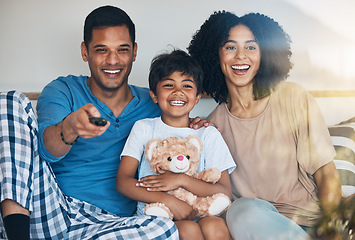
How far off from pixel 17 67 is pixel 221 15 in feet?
3.38

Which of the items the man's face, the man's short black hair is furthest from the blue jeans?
the man's short black hair

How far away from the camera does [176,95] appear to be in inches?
49.3

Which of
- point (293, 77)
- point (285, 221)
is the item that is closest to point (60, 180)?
point (285, 221)

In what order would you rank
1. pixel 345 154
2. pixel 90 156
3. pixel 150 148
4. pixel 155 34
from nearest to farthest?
pixel 150 148 → pixel 90 156 → pixel 345 154 → pixel 155 34

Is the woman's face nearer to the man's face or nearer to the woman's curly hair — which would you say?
the woman's curly hair

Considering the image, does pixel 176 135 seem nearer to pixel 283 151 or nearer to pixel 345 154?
pixel 283 151

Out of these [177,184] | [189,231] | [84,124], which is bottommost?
[189,231]

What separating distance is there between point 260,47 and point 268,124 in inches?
11.5

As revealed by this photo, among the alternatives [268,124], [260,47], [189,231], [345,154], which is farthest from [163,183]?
[345,154]

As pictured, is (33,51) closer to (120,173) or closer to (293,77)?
(120,173)

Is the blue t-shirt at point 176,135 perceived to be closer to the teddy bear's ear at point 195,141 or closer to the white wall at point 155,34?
the teddy bear's ear at point 195,141

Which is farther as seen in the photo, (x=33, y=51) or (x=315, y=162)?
(x=33, y=51)

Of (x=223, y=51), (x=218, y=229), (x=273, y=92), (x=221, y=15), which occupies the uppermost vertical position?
(x=221, y=15)

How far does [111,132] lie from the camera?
1.34 m
